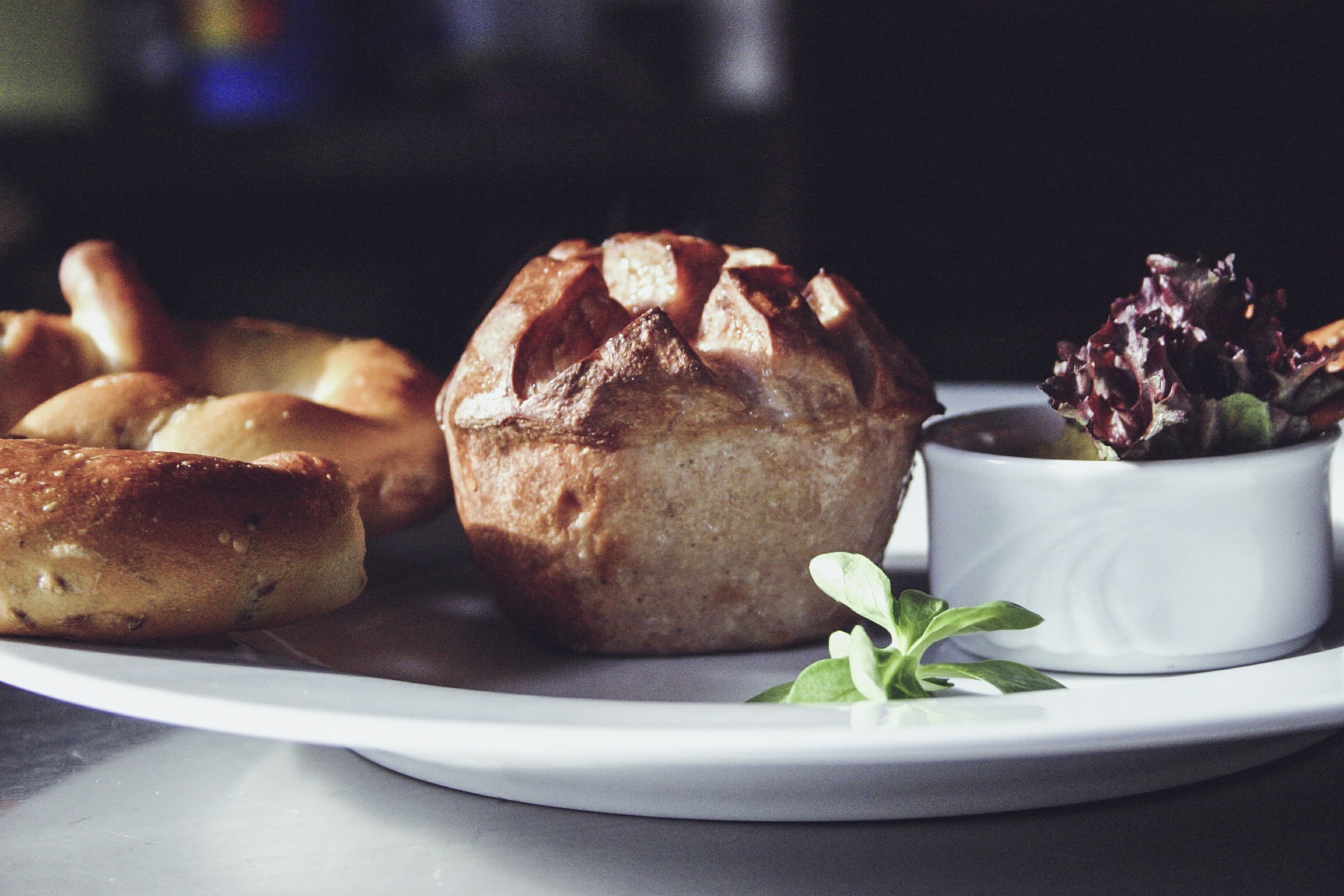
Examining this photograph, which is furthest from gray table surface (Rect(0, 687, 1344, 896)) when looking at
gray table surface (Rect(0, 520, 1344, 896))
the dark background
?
the dark background

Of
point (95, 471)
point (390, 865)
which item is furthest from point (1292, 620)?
point (95, 471)

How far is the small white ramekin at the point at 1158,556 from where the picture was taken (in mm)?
1110

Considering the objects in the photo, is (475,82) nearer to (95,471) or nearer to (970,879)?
(95,471)

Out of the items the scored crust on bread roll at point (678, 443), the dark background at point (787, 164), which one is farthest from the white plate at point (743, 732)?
the dark background at point (787, 164)

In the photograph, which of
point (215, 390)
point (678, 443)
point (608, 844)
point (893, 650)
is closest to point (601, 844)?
point (608, 844)

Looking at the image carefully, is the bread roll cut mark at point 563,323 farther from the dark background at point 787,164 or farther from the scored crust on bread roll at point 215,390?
the dark background at point 787,164

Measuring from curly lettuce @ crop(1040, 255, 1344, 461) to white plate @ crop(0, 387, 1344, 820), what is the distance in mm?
214

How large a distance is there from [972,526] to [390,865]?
1.90ft

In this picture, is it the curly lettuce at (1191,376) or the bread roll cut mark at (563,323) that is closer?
the curly lettuce at (1191,376)

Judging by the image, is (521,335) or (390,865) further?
(521,335)

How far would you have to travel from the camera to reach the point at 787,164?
Result: 4.68m

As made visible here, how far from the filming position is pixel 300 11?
4.53 meters

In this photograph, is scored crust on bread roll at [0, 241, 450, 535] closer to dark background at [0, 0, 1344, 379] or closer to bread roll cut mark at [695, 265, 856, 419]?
bread roll cut mark at [695, 265, 856, 419]

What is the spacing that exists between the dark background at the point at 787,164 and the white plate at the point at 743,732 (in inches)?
136
